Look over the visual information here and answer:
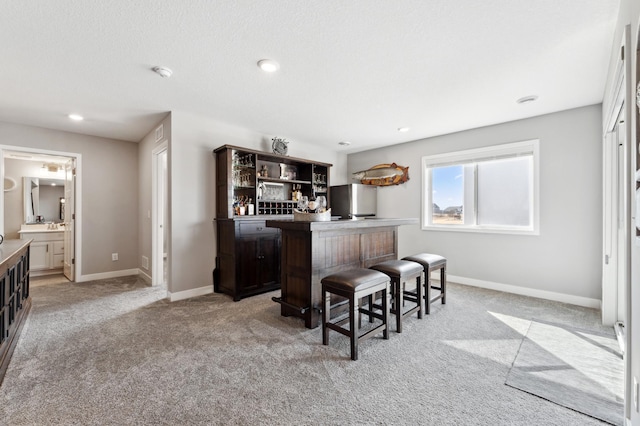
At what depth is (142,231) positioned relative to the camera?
16.6ft

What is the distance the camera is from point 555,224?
371 centimetres

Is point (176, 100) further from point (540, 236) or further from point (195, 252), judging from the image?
point (540, 236)

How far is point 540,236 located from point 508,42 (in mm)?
2761

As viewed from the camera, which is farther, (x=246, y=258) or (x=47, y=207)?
(x=47, y=207)

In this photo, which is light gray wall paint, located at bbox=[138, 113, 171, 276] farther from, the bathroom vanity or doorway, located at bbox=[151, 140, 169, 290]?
the bathroom vanity

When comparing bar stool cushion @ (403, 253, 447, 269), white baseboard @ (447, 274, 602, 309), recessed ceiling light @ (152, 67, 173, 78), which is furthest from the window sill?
recessed ceiling light @ (152, 67, 173, 78)

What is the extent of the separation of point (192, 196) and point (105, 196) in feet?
7.45

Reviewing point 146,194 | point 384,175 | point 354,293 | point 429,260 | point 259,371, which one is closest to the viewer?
point 259,371

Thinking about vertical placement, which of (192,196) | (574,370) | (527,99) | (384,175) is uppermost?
(527,99)

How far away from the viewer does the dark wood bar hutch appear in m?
2.05

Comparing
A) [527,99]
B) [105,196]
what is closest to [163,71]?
[105,196]

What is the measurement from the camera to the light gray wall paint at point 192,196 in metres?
3.70

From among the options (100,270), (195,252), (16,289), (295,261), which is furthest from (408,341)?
(100,270)

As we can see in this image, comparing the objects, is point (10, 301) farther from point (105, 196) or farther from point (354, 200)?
→ point (354, 200)
